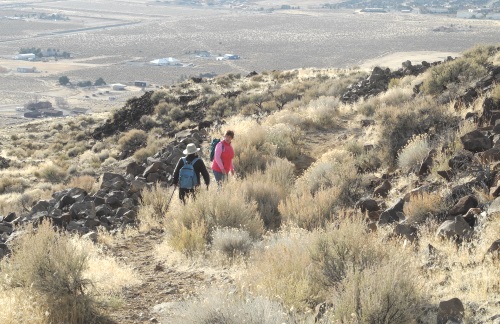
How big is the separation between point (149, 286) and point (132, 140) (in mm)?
21278

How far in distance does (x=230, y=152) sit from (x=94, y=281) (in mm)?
5317

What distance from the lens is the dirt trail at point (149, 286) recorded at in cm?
687

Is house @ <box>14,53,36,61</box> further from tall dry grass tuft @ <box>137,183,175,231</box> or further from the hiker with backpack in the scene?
the hiker with backpack

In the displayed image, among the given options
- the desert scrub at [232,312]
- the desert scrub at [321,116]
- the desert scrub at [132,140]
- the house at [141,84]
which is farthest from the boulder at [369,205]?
the house at [141,84]

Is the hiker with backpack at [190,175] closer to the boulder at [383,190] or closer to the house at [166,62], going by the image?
the boulder at [383,190]

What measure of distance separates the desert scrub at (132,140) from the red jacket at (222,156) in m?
16.1

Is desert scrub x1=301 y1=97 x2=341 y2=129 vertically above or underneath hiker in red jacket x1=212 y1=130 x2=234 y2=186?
underneath

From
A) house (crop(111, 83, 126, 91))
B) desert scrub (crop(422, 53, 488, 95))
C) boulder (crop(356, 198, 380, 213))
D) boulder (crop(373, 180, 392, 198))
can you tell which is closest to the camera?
boulder (crop(356, 198, 380, 213))

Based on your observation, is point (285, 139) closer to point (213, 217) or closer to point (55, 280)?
point (213, 217)

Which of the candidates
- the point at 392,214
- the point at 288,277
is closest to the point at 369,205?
the point at 392,214

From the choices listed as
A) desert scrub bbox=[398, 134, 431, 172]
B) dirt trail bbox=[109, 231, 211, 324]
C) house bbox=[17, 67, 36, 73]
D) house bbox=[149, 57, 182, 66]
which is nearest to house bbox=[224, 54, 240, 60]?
house bbox=[149, 57, 182, 66]

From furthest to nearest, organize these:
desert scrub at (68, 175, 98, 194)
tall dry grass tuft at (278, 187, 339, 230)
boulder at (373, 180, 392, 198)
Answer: desert scrub at (68, 175, 98, 194) < boulder at (373, 180, 392, 198) < tall dry grass tuft at (278, 187, 339, 230)

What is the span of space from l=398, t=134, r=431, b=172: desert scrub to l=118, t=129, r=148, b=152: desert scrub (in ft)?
57.7

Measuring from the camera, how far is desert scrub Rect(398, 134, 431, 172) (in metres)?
11.4
